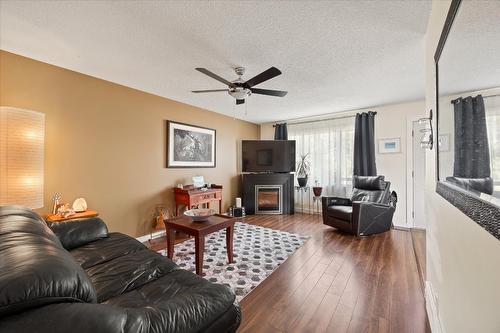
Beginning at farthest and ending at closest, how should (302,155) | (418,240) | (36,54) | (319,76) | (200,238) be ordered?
(302,155)
(418,240)
(319,76)
(36,54)
(200,238)

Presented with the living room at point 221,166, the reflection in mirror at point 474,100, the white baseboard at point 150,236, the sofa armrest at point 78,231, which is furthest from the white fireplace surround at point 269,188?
the reflection in mirror at point 474,100

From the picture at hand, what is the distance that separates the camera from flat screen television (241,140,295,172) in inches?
206

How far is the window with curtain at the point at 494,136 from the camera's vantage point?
1.73ft

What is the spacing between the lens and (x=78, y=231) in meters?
1.86

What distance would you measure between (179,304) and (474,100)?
4.33ft

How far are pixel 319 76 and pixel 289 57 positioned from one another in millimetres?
682

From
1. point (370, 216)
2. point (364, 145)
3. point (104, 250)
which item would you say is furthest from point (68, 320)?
point (364, 145)

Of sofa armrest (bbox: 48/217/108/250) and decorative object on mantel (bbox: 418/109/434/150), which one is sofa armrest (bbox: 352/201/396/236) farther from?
sofa armrest (bbox: 48/217/108/250)

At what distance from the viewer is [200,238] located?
2.14 m

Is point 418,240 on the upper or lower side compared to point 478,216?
lower

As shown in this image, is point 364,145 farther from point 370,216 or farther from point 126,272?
point 126,272

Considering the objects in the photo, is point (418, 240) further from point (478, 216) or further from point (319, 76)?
point (478, 216)

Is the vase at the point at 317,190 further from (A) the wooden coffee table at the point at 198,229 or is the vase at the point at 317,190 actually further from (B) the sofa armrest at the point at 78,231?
(B) the sofa armrest at the point at 78,231

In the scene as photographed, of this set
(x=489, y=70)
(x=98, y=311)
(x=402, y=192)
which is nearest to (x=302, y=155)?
(x=402, y=192)
